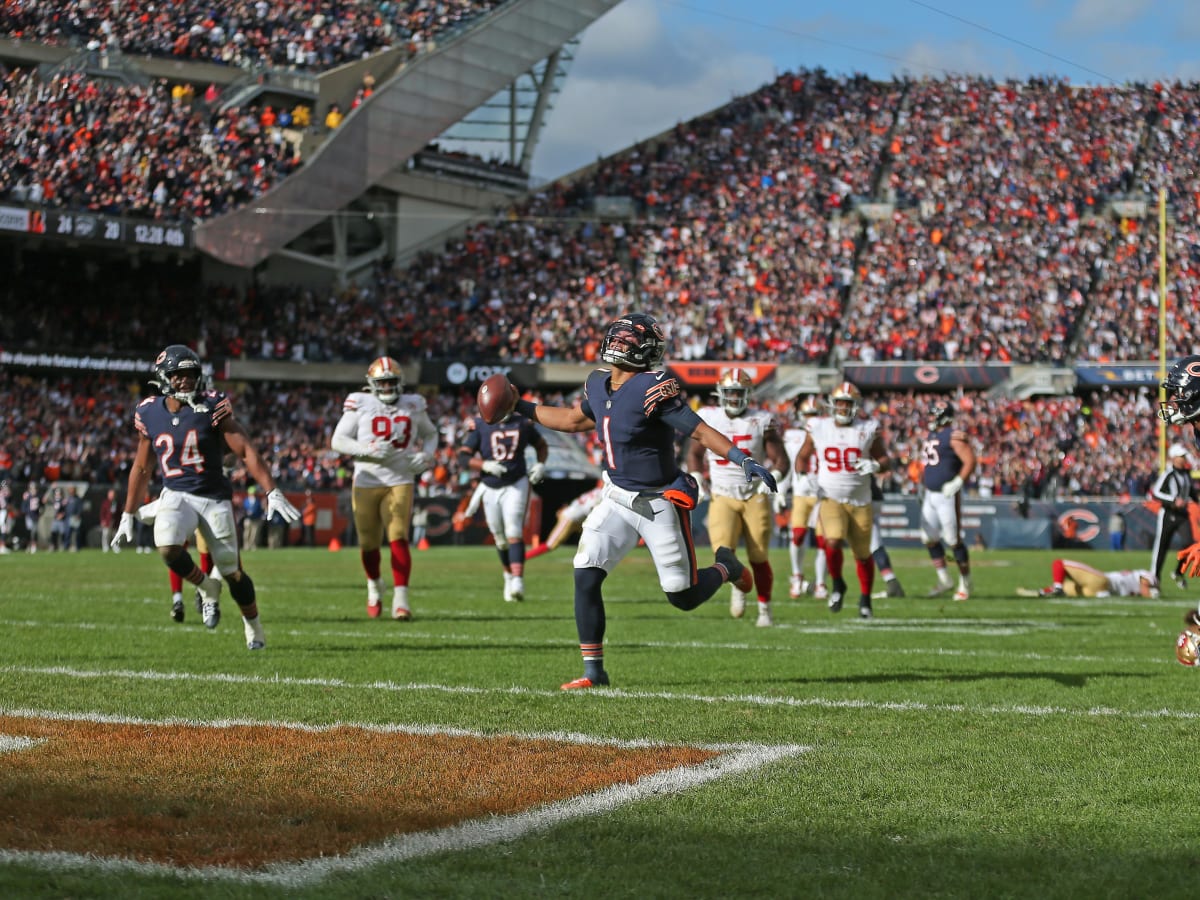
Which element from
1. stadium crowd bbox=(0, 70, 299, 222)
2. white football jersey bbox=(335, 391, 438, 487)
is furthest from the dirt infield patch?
stadium crowd bbox=(0, 70, 299, 222)

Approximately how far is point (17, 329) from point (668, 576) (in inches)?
1183

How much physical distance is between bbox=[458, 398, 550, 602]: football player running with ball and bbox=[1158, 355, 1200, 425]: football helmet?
7.99 meters

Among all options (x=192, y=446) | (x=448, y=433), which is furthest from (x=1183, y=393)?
(x=448, y=433)

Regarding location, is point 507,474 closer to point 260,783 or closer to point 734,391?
point 734,391

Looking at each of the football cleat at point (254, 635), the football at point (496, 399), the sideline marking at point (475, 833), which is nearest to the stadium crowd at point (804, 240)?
the football cleat at point (254, 635)

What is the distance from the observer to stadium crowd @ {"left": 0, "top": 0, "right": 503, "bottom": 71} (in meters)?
35.0

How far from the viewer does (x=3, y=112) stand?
31.9 meters

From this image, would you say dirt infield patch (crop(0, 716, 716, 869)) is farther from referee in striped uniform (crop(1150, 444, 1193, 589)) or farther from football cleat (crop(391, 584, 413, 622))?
referee in striped uniform (crop(1150, 444, 1193, 589))

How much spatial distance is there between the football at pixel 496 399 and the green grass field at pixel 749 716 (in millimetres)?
1464

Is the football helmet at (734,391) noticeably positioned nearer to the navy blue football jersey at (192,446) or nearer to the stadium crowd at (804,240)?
the navy blue football jersey at (192,446)

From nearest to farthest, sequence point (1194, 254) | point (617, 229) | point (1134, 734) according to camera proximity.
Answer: point (1134, 734) < point (1194, 254) < point (617, 229)

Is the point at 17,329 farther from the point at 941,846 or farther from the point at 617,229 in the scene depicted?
the point at 941,846

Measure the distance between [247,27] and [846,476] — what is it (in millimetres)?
29992

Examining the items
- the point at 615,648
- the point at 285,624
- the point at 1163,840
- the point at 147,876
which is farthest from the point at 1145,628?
the point at 147,876
